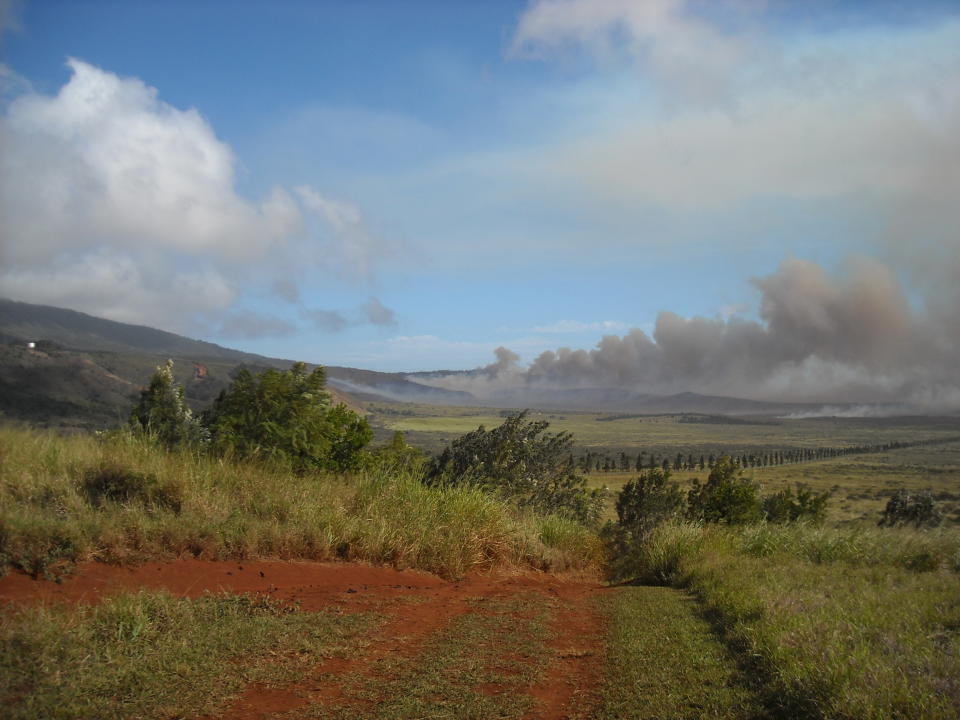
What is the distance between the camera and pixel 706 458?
13850 centimetres

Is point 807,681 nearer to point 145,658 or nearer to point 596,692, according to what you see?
point 596,692

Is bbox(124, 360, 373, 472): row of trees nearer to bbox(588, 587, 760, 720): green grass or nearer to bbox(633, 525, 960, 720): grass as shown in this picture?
bbox(633, 525, 960, 720): grass

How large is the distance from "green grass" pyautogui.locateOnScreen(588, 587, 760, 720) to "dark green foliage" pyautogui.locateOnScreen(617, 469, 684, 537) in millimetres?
8733

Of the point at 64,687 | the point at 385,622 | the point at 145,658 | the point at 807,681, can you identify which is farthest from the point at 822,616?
the point at 64,687

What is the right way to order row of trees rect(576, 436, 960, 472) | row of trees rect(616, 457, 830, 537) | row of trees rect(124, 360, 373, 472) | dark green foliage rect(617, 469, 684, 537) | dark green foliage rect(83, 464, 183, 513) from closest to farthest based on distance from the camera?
1. dark green foliage rect(83, 464, 183, 513)
2. row of trees rect(124, 360, 373, 472)
3. dark green foliage rect(617, 469, 684, 537)
4. row of trees rect(616, 457, 830, 537)
5. row of trees rect(576, 436, 960, 472)

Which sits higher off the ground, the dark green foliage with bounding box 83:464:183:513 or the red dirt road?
the dark green foliage with bounding box 83:464:183:513

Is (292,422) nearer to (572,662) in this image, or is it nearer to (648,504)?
(572,662)

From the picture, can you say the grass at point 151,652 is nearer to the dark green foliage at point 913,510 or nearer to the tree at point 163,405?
the tree at point 163,405

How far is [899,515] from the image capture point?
4509 centimetres

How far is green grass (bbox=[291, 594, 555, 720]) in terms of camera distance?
14.6 ft

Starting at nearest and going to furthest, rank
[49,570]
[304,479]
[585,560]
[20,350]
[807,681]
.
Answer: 1. [807,681]
2. [49,570]
3. [304,479]
4. [585,560]
5. [20,350]

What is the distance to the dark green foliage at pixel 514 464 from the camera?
14922mm

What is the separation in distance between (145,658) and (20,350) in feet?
208

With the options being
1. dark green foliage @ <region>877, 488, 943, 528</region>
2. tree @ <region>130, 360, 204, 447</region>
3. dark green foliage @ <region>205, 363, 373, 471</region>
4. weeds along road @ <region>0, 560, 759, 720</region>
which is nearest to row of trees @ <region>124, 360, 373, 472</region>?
dark green foliage @ <region>205, 363, 373, 471</region>
